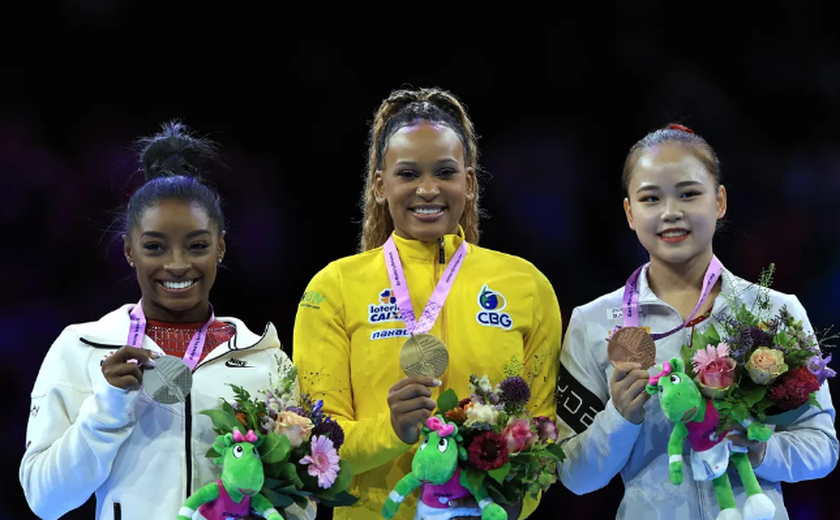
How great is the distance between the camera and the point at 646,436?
3.15 m

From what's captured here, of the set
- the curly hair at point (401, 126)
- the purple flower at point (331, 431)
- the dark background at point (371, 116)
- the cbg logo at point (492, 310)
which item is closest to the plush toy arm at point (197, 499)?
the purple flower at point (331, 431)

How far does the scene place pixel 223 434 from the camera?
278cm

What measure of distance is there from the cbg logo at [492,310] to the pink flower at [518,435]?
49cm

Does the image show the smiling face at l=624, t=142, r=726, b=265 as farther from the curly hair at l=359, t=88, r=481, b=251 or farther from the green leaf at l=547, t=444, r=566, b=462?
the green leaf at l=547, t=444, r=566, b=462

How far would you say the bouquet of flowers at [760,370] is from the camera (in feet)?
9.11

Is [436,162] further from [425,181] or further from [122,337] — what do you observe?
[122,337]

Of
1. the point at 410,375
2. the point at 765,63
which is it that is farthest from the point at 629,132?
the point at 410,375

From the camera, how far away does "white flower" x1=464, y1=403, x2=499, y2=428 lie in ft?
8.98

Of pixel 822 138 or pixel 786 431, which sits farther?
pixel 822 138

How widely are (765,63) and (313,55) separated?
2456 mm

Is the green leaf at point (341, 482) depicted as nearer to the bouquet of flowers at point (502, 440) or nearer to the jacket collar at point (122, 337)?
the bouquet of flowers at point (502, 440)

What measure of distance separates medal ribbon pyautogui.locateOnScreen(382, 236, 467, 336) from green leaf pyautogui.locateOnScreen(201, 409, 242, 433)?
0.60 meters

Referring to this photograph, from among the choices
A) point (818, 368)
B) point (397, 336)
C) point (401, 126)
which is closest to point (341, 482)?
point (397, 336)

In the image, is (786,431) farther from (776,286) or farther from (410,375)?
(776,286)
